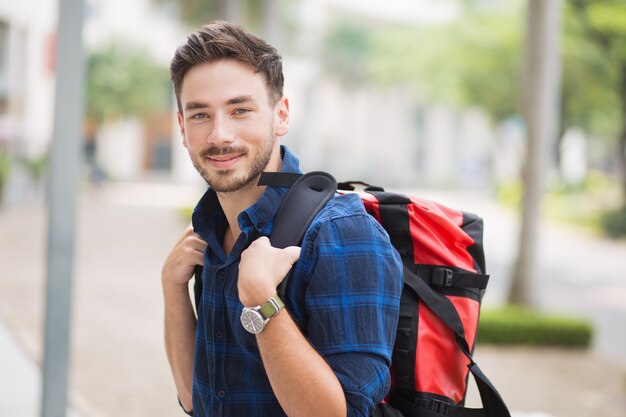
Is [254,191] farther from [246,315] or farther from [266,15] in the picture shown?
[266,15]

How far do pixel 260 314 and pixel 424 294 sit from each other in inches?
15.2

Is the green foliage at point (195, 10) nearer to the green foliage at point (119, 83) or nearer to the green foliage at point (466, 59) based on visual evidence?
the green foliage at point (466, 59)

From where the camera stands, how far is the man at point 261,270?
5.38 feet

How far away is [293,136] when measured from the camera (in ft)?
205

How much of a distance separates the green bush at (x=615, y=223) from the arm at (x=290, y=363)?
24.8 meters

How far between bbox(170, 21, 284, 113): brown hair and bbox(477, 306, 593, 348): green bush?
798cm

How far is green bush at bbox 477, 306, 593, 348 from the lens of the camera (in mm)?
9570

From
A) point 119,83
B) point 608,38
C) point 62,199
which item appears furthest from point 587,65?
point 119,83

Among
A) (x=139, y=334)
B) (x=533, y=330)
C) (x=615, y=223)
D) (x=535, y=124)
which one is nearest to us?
(x=139, y=334)

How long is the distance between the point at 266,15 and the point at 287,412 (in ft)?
65.2

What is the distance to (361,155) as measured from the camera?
235 feet

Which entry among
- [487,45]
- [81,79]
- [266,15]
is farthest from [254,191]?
[487,45]

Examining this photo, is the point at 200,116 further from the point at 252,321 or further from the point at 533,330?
the point at 533,330

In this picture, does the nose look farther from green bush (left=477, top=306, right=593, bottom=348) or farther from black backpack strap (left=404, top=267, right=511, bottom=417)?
green bush (left=477, top=306, right=593, bottom=348)
